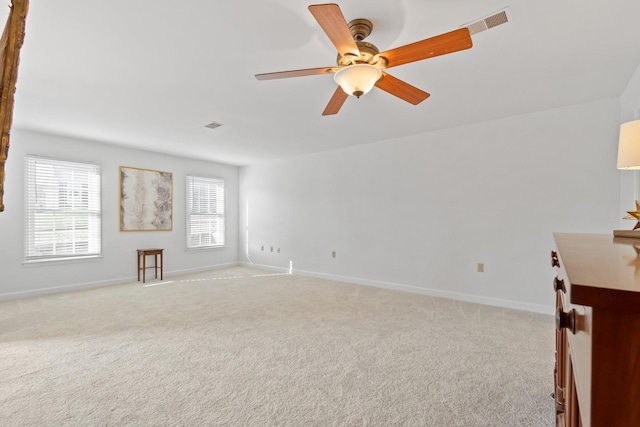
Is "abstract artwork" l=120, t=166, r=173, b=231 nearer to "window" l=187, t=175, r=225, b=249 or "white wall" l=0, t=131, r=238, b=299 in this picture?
"white wall" l=0, t=131, r=238, b=299

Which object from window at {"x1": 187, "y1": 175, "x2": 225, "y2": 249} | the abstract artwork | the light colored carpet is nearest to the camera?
the light colored carpet

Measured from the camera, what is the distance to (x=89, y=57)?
2.40 m

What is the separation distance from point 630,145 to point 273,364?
249 centimetres

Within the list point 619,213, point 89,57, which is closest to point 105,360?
point 89,57

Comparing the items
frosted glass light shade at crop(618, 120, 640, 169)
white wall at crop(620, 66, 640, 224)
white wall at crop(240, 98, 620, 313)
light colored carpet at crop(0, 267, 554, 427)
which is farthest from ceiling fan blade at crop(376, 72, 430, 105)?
white wall at crop(240, 98, 620, 313)

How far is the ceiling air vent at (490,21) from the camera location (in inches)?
75.2

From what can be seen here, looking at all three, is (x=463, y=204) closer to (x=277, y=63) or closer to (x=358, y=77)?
(x=358, y=77)

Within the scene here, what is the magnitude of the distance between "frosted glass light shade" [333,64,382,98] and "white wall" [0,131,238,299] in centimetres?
476

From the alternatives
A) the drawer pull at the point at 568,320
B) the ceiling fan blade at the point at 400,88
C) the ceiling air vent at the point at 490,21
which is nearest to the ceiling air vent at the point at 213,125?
the ceiling fan blade at the point at 400,88

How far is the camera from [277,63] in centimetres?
247

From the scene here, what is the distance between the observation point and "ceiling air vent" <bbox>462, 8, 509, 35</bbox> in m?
1.91

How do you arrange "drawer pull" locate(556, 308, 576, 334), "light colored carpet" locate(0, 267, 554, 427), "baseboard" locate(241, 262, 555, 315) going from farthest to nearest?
"baseboard" locate(241, 262, 555, 315), "light colored carpet" locate(0, 267, 554, 427), "drawer pull" locate(556, 308, 576, 334)

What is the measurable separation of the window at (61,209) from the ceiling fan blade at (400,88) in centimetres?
486

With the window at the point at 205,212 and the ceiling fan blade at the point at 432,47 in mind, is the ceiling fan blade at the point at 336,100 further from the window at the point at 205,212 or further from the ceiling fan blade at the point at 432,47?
the window at the point at 205,212
